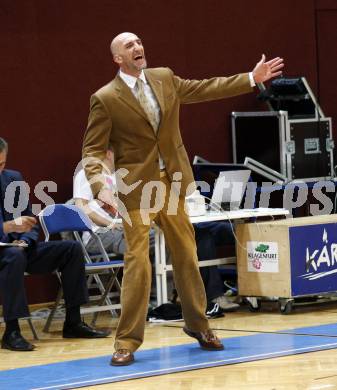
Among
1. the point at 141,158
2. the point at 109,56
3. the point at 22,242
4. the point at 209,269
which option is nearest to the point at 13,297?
the point at 22,242

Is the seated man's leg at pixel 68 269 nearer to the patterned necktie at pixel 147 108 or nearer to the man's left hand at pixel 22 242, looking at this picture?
the man's left hand at pixel 22 242

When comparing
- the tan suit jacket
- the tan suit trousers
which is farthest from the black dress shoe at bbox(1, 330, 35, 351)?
the tan suit jacket

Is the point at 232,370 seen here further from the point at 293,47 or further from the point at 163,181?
the point at 293,47

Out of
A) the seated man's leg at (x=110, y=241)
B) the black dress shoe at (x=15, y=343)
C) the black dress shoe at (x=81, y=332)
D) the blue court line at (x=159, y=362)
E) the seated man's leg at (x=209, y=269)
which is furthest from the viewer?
the seated man's leg at (x=110, y=241)

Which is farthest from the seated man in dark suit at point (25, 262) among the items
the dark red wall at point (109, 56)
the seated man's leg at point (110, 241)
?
the dark red wall at point (109, 56)

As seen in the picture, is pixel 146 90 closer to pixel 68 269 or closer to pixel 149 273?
pixel 149 273

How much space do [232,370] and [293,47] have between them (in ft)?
17.5

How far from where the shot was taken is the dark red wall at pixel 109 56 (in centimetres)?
872

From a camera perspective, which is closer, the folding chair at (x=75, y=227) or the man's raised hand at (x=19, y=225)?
the man's raised hand at (x=19, y=225)

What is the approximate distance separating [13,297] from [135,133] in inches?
60.2

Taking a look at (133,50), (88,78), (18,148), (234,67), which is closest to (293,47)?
(234,67)

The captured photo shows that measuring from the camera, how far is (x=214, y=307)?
26.0 feet

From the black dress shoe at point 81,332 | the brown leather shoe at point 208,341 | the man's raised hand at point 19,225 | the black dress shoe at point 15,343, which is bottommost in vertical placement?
the black dress shoe at point 81,332

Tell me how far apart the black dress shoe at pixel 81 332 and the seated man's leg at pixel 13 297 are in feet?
1.53
